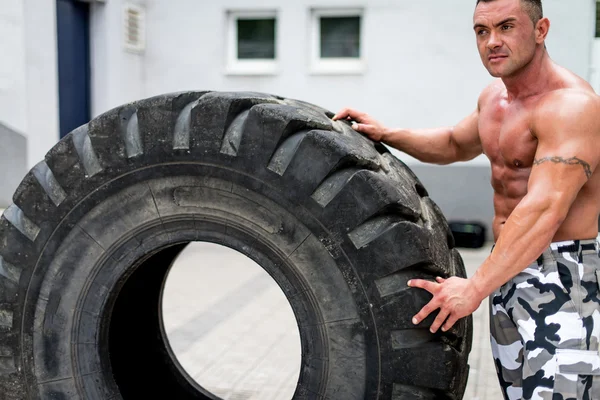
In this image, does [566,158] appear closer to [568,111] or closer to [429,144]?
[568,111]

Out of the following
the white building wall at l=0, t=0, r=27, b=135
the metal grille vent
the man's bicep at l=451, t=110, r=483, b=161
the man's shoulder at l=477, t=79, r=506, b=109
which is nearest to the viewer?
the man's shoulder at l=477, t=79, r=506, b=109

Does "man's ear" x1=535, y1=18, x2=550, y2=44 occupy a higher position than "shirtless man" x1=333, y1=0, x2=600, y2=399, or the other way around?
"man's ear" x1=535, y1=18, x2=550, y2=44

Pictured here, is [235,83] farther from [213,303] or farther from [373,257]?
[373,257]

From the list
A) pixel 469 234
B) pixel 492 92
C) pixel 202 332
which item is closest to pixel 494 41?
pixel 492 92

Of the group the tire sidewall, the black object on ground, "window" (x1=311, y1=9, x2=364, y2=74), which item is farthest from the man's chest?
"window" (x1=311, y1=9, x2=364, y2=74)

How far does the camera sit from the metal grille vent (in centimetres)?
919

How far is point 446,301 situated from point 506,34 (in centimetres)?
94

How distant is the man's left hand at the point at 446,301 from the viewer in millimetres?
2139

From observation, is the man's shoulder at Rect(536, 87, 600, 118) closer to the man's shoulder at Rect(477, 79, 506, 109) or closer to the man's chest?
the man's chest

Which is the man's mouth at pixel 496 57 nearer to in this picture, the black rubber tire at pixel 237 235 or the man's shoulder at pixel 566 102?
the man's shoulder at pixel 566 102

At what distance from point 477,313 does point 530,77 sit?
3943 mm

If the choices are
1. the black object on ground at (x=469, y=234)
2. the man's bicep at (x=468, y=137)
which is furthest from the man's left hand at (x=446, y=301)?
the black object on ground at (x=469, y=234)

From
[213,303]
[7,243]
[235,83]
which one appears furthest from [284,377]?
[235,83]

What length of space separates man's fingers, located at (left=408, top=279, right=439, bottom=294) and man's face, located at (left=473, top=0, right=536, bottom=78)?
80cm
